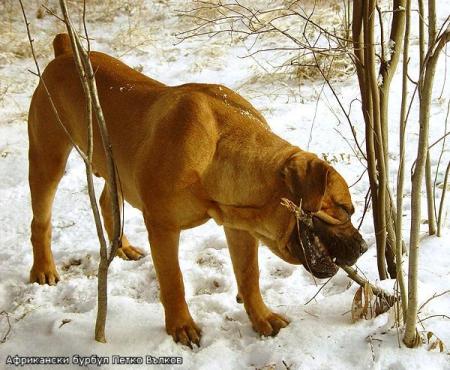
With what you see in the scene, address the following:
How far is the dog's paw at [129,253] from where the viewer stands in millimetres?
3693

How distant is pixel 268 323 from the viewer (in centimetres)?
280

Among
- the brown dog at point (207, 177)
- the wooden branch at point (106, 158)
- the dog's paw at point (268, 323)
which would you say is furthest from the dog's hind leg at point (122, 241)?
the dog's paw at point (268, 323)

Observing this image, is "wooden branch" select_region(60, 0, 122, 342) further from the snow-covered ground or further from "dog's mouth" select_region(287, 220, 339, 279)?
"dog's mouth" select_region(287, 220, 339, 279)

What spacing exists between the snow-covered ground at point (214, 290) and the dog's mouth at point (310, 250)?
17.2 inches

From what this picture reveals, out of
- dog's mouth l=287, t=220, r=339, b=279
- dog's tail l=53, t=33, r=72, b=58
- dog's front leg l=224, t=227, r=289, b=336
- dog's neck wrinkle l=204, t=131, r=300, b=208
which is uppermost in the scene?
dog's tail l=53, t=33, r=72, b=58

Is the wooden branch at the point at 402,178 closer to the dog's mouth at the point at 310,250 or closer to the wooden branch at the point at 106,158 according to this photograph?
the dog's mouth at the point at 310,250

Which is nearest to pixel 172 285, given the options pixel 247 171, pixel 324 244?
pixel 247 171

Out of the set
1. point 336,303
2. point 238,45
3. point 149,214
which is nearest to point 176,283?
point 149,214

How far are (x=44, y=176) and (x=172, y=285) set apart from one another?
1.17 meters

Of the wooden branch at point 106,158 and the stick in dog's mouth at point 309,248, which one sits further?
the stick in dog's mouth at point 309,248

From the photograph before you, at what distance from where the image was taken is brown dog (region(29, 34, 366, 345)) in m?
2.28

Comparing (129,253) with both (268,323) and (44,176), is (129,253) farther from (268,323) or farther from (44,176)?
(268,323)

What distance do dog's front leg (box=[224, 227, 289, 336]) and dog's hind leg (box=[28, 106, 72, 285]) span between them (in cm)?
116

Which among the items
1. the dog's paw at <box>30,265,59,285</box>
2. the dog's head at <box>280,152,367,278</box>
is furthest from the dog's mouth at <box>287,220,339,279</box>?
the dog's paw at <box>30,265,59,285</box>
